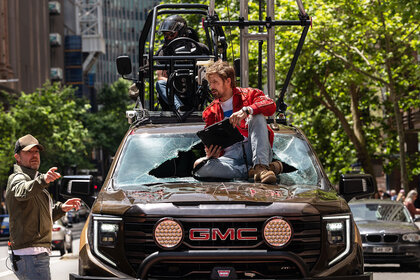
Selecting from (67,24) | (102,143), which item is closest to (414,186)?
(102,143)

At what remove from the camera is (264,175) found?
699 centimetres

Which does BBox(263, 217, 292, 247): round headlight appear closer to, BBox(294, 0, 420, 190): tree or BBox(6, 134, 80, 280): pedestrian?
BBox(6, 134, 80, 280): pedestrian

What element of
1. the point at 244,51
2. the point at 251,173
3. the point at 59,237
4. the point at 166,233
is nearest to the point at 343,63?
the point at 59,237

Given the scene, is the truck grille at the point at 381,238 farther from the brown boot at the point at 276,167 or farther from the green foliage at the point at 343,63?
the brown boot at the point at 276,167

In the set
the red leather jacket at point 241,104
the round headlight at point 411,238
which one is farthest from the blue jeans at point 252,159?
the round headlight at point 411,238

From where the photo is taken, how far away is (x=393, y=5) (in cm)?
1905

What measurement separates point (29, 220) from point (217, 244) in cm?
199

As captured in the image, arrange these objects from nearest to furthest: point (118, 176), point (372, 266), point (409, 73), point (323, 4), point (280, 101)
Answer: point (118, 176) → point (280, 101) → point (372, 266) → point (323, 4) → point (409, 73)

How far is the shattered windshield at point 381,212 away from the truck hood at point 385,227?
1.18 feet

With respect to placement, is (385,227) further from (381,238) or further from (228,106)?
(228,106)


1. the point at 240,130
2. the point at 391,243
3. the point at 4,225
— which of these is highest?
the point at 240,130

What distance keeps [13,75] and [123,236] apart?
56.0 metres

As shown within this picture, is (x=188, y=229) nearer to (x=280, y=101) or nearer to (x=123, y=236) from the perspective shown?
(x=123, y=236)

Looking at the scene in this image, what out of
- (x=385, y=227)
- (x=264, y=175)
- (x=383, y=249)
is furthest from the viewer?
(x=385, y=227)
